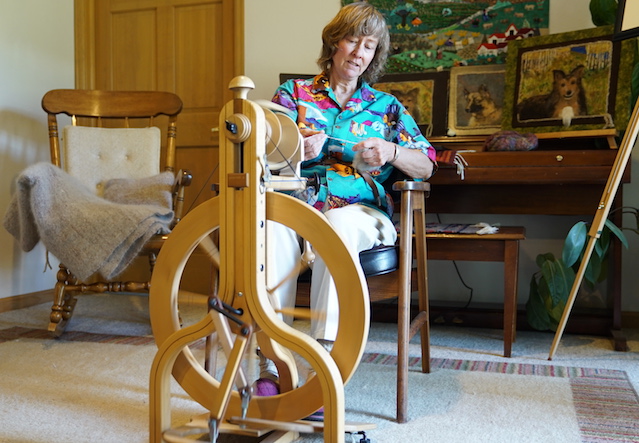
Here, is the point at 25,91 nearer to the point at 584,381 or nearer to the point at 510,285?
the point at 510,285

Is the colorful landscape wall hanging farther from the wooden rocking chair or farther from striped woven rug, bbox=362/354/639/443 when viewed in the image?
striped woven rug, bbox=362/354/639/443

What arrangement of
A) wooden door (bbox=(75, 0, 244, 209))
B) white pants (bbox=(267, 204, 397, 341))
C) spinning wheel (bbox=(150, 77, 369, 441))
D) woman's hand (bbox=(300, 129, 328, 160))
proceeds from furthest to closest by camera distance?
wooden door (bbox=(75, 0, 244, 209)), woman's hand (bbox=(300, 129, 328, 160)), white pants (bbox=(267, 204, 397, 341)), spinning wheel (bbox=(150, 77, 369, 441))

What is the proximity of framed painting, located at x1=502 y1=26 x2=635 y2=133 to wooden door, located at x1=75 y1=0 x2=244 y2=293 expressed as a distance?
4.66ft

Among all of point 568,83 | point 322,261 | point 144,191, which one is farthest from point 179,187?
point 568,83

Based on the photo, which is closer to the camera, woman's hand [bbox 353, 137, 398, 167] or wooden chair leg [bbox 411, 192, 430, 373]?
woman's hand [bbox 353, 137, 398, 167]

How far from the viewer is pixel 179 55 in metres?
3.38

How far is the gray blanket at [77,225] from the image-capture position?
2217 mm

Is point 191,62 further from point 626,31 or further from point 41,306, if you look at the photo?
point 626,31

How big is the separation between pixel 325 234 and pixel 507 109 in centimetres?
183

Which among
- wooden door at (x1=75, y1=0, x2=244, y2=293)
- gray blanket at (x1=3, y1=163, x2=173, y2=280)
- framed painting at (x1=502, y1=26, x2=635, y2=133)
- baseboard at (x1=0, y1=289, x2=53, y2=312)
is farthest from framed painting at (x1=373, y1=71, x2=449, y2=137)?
baseboard at (x1=0, y1=289, x2=53, y2=312)

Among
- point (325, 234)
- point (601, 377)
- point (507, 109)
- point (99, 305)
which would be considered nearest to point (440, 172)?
point (507, 109)

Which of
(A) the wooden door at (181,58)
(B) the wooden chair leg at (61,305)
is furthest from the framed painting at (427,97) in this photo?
(B) the wooden chair leg at (61,305)

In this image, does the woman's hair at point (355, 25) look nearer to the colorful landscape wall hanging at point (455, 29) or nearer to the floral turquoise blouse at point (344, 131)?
the floral turquoise blouse at point (344, 131)

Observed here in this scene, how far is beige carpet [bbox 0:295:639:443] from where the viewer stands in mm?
1425
